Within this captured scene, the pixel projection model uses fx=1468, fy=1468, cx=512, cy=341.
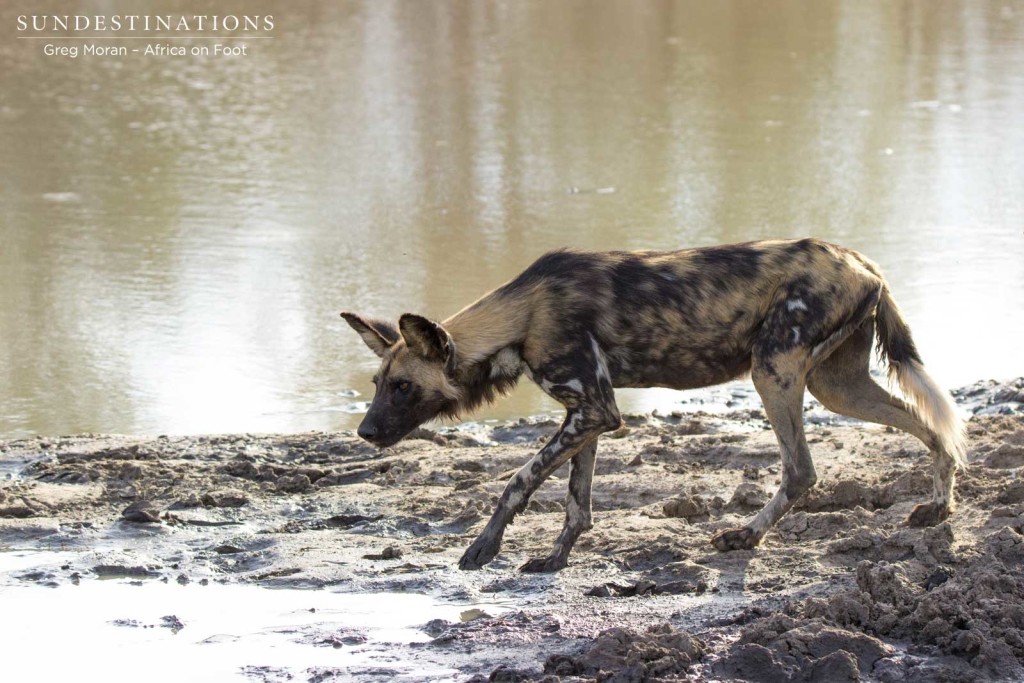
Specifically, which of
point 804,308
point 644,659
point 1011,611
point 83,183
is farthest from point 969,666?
point 83,183

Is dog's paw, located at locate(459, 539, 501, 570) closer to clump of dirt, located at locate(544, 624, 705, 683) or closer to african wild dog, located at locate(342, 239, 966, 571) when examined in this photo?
african wild dog, located at locate(342, 239, 966, 571)

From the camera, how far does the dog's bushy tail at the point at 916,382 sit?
192 inches

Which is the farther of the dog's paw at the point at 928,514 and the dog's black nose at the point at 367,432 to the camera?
the dog's black nose at the point at 367,432

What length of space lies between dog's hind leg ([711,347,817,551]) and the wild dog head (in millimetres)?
1045

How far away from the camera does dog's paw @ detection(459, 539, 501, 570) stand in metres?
4.83

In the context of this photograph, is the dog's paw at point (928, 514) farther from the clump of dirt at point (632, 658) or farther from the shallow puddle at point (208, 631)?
the shallow puddle at point (208, 631)

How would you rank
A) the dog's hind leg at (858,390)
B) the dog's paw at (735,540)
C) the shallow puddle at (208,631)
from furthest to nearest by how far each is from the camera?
1. the dog's hind leg at (858,390)
2. the dog's paw at (735,540)
3. the shallow puddle at (208,631)

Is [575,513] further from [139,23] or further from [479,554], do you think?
[139,23]

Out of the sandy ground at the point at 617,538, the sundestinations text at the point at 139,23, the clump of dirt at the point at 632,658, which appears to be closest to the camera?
the clump of dirt at the point at 632,658

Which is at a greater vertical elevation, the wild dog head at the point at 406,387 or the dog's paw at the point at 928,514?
the wild dog head at the point at 406,387

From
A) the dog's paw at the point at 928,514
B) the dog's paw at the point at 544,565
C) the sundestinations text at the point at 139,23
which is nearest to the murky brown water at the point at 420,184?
the sundestinations text at the point at 139,23

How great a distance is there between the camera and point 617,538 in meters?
4.99

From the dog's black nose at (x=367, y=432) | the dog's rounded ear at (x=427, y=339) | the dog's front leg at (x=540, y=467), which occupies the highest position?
the dog's rounded ear at (x=427, y=339)

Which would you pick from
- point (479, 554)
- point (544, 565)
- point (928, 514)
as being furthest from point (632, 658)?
point (928, 514)
